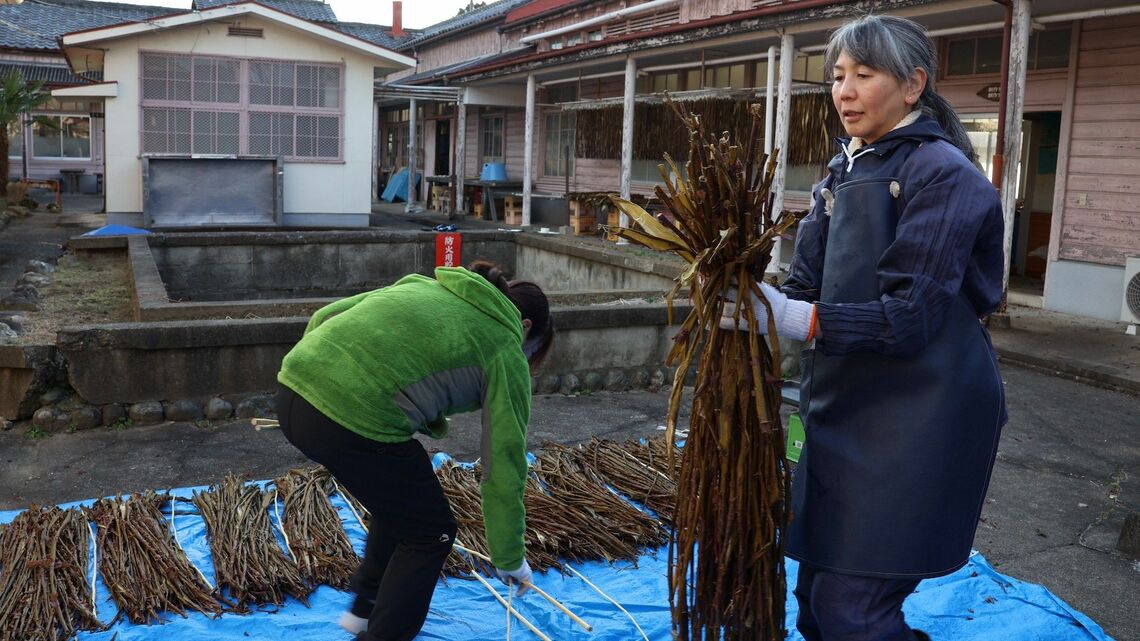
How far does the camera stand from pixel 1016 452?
5.91 m

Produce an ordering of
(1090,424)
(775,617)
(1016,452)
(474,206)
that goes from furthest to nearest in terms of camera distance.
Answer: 1. (474,206)
2. (1090,424)
3. (1016,452)
4. (775,617)

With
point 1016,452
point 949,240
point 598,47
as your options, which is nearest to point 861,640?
point 949,240

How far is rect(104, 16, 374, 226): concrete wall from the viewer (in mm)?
15836

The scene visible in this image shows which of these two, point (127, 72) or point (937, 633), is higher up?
point (127, 72)

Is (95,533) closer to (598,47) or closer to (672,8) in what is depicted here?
(598,47)

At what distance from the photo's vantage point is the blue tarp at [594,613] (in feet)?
10.8

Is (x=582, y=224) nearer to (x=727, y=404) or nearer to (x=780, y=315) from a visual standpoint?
(x=727, y=404)

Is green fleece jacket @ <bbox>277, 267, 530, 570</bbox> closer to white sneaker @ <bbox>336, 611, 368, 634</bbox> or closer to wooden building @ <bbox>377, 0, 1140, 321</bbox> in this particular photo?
white sneaker @ <bbox>336, 611, 368, 634</bbox>

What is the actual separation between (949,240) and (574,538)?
2289mm

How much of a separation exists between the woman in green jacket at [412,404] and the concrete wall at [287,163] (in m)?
14.7

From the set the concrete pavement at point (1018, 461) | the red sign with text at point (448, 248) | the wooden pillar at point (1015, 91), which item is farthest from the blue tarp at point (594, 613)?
the red sign with text at point (448, 248)

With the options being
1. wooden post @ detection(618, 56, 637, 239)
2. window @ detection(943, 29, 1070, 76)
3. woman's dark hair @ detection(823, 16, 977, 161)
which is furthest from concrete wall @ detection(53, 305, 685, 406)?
wooden post @ detection(618, 56, 637, 239)

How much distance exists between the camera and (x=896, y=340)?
214cm

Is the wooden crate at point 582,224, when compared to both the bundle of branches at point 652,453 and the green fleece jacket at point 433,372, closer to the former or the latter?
the bundle of branches at point 652,453
